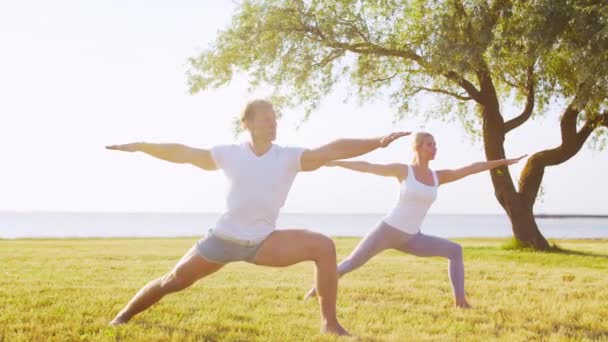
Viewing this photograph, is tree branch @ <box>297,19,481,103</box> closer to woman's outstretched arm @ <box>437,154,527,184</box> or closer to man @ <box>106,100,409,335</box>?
woman's outstretched arm @ <box>437,154,527,184</box>

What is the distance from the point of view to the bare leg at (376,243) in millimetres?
7895

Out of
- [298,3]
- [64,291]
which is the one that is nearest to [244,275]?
[64,291]

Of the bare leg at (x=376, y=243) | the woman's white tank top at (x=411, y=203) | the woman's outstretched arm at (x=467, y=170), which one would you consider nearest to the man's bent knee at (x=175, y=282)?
the bare leg at (x=376, y=243)

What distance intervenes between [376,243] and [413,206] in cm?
60

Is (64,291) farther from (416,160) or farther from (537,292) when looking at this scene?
(537,292)

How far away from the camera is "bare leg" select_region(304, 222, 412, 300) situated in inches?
311

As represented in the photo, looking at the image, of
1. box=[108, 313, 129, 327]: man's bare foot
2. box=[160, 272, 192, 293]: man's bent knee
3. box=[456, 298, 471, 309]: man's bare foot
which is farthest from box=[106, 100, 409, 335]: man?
box=[456, 298, 471, 309]: man's bare foot

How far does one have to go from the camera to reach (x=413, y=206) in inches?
309

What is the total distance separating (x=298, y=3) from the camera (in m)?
20.8

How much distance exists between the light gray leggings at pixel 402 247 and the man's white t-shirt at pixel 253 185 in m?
2.52

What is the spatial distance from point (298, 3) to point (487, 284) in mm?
12558

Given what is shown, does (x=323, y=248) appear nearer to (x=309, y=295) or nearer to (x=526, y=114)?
(x=309, y=295)

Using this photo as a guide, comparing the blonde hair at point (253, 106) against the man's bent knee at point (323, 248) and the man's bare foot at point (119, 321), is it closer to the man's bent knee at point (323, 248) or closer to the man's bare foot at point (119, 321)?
the man's bent knee at point (323, 248)

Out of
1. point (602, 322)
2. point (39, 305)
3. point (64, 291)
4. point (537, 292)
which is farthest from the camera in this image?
point (537, 292)
